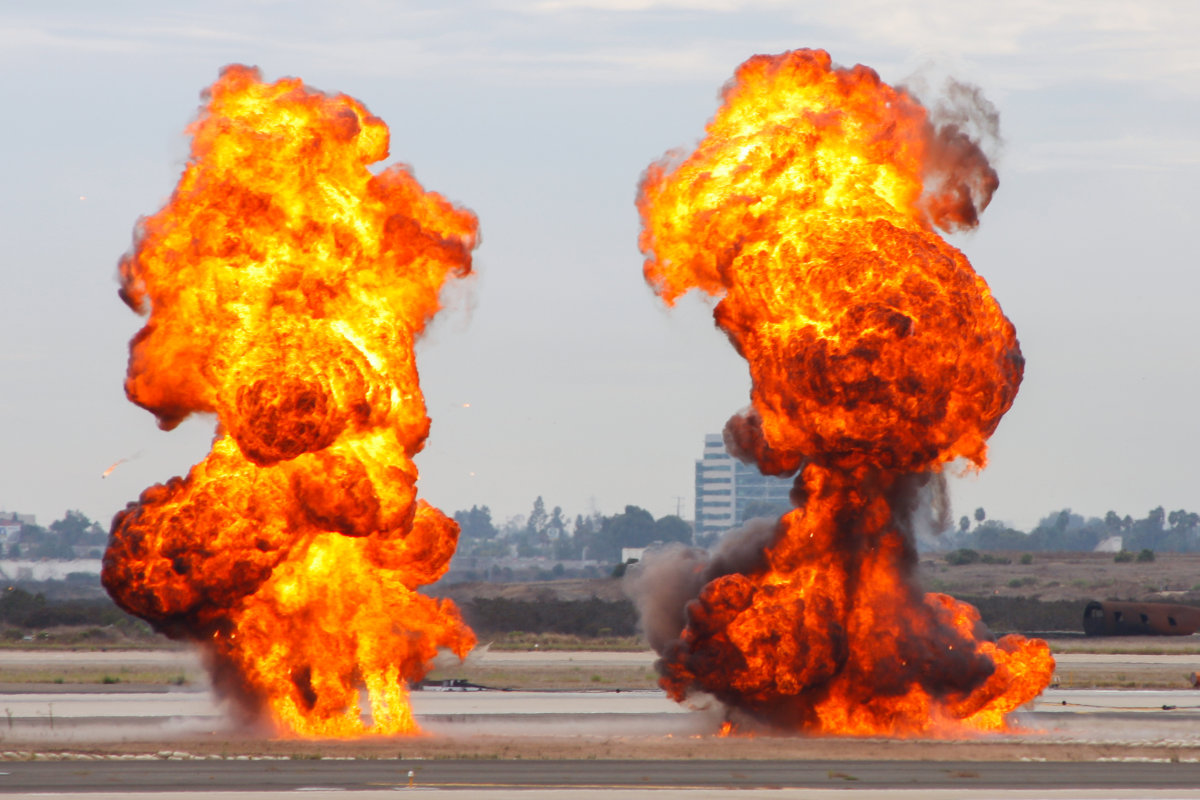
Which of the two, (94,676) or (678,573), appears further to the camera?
(94,676)

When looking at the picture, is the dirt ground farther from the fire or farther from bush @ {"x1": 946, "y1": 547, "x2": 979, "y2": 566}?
the fire

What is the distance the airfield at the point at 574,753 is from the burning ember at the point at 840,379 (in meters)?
2.38

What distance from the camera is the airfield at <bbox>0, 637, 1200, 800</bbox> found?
3678 cm

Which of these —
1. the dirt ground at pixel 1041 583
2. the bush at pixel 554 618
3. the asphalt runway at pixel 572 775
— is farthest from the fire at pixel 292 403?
the dirt ground at pixel 1041 583

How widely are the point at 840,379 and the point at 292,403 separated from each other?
49.0ft

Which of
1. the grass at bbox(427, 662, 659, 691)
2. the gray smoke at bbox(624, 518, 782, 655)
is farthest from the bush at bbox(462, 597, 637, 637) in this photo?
the gray smoke at bbox(624, 518, 782, 655)

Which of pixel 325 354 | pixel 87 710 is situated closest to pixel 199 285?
pixel 325 354

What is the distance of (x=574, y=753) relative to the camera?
43.7 metres

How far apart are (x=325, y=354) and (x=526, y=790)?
16.2m

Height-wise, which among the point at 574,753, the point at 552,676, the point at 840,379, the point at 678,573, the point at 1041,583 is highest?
the point at 840,379

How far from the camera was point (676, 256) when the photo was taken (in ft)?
171

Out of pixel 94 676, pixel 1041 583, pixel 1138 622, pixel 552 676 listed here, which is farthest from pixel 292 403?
pixel 1041 583

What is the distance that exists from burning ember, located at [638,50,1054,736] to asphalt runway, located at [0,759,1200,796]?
720 centimetres

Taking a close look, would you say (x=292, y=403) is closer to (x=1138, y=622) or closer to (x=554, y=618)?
(x=1138, y=622)
